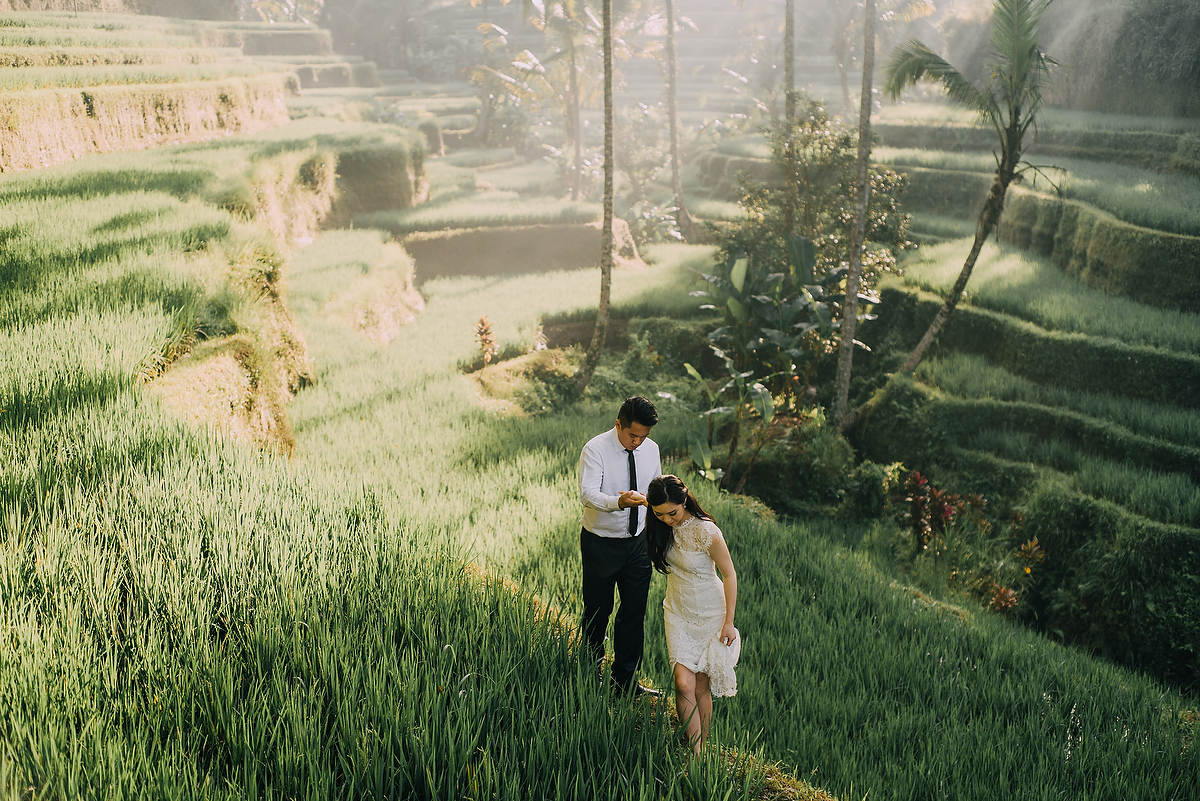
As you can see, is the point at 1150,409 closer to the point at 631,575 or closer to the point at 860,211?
the point at 860,211

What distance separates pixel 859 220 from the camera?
7875 mm

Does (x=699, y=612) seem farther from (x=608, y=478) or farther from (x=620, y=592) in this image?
(x=608, y=478)

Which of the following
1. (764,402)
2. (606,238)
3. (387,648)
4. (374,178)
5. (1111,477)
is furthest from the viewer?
(374,178)

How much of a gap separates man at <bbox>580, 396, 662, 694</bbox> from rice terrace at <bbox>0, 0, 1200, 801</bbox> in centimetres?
2

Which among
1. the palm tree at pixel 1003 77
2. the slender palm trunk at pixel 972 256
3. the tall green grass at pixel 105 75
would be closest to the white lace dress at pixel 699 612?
the palm tree at pixel 1003 77

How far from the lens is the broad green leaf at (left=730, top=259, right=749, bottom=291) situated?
9125 mm

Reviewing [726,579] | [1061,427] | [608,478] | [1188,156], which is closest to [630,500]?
A: [608,478]

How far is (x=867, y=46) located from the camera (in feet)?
25.1

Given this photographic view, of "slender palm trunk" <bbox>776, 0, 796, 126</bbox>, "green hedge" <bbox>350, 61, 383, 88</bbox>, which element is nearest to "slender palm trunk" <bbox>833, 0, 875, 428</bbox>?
"slender palm trunk" <bbox>776, 0, 796, 126</bbox>

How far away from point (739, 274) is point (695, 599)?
708 centimetres

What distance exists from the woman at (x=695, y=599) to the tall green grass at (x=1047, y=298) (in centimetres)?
737

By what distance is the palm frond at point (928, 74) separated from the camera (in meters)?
7.52

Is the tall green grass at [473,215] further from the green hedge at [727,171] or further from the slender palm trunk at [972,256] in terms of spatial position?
the slender palm trunk at [972,256]

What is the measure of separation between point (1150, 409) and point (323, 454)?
810 centimetres
